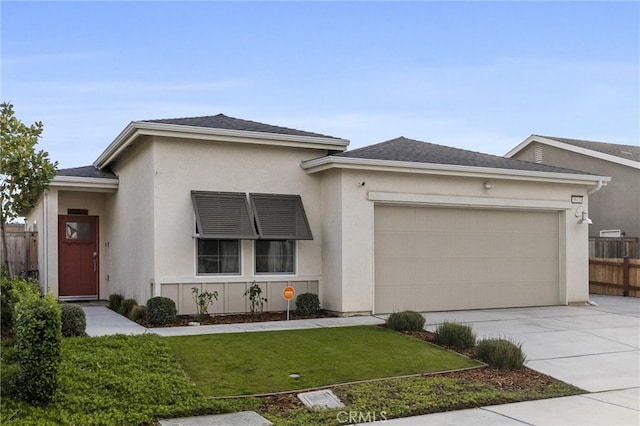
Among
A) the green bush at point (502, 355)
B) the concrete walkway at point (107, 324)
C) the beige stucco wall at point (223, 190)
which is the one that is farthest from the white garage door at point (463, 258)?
the concrete walkway at point (107, 324)

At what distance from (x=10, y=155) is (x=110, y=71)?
416cm

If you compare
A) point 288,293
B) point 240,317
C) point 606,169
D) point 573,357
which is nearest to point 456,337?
point 573,357

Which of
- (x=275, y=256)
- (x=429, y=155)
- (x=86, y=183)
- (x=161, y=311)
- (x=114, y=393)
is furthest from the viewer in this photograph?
(x=86, y=183)

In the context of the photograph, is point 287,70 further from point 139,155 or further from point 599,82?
point 599,82

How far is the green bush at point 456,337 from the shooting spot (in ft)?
32.2

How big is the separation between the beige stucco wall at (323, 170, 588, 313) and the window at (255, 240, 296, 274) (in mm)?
797

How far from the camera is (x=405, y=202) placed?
1359 cm

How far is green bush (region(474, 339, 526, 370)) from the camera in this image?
8.73m

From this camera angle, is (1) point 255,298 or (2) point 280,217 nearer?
(1) point 255,298

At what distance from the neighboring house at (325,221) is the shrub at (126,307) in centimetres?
26

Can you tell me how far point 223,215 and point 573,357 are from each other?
7.16 metres

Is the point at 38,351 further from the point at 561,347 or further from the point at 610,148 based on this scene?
the point at 610,148

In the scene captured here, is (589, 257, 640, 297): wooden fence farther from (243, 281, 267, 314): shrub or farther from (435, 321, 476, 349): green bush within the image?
(243, 281, 267, 314): shrub

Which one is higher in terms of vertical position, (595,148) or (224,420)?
(595,148)
